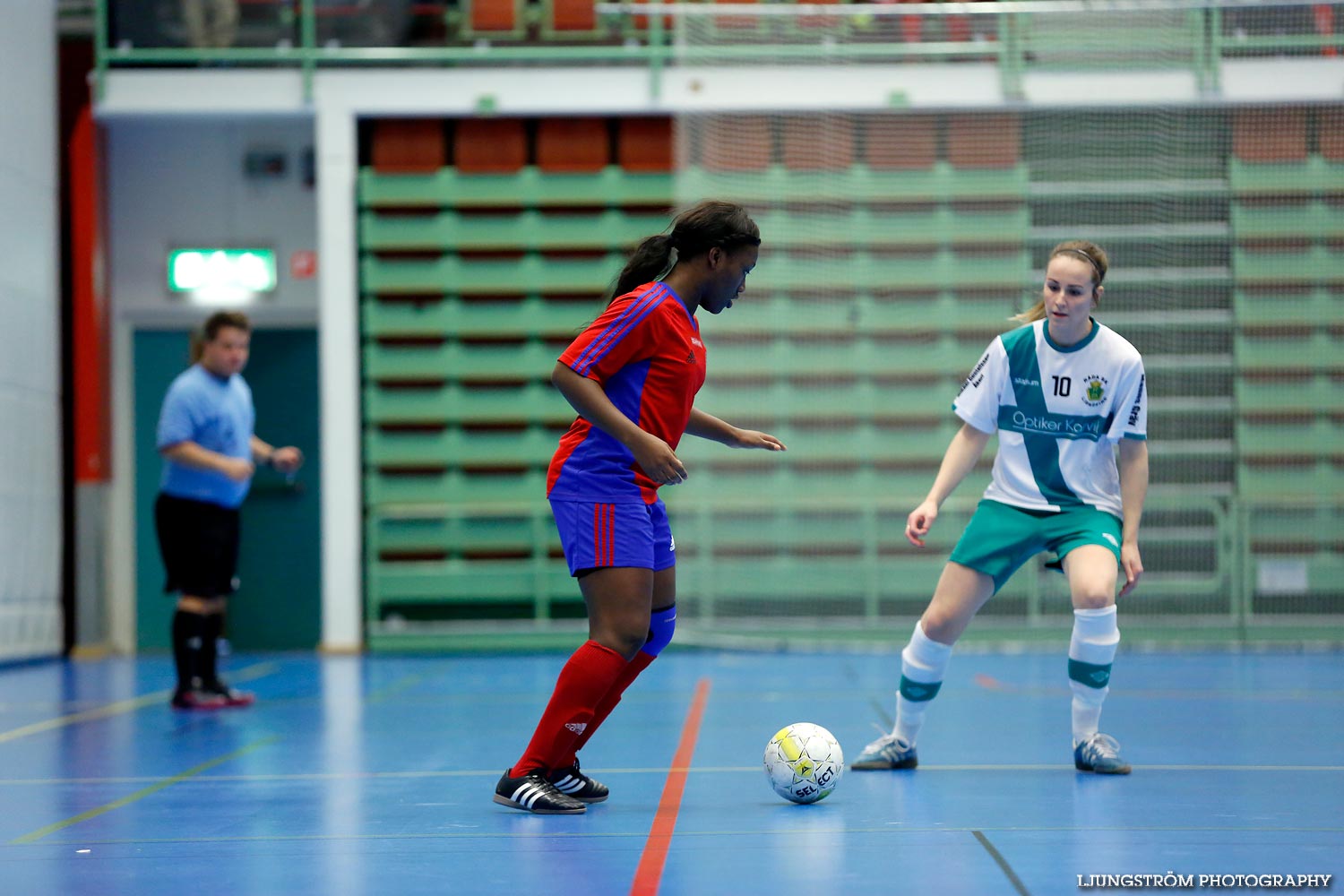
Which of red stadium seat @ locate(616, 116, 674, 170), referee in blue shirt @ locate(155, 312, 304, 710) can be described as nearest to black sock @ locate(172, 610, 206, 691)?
referee in blue shirt @ locate(155, 312, 304, 710)

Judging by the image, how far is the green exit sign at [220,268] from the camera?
37.9 ft

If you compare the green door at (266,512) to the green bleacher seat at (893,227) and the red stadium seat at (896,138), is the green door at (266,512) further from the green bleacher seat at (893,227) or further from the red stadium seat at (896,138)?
the red stadium seat at (896,138)

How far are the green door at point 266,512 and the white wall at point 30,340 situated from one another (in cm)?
76

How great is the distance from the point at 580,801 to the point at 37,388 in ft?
26.8

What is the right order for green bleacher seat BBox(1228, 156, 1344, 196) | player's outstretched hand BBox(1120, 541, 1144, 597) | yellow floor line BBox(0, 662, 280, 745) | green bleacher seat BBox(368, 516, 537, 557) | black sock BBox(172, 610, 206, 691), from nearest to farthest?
1. player's outstretched hand BBox(1120, 541, 1144, 597)
2. yellow floor line BBox(0, 662, 280, 745)
3. black sock BBox(172, 610, 206, 691)
4. green bleacher seat BBox(1228, 156, 1344, 196)
5. green bleacher seat BBox(368, 516, 537, 557)

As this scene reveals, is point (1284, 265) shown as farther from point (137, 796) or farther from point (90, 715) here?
point (137, 796)

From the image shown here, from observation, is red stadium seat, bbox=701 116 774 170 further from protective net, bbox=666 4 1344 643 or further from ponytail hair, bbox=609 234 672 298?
ponytail hair, bbox=609 234 672 298

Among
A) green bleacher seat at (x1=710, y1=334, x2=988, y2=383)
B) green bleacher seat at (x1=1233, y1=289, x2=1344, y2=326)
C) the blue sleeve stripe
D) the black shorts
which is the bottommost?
the black shorts

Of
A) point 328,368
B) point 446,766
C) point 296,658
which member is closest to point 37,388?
point 328,368

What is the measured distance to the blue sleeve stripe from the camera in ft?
12.1

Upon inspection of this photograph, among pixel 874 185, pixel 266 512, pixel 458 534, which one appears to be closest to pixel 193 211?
pixel 266 512

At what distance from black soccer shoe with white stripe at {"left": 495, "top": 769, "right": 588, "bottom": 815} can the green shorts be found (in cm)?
152

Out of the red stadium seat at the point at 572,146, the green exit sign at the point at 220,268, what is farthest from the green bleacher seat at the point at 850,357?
the green exit sign at the point at 220,268

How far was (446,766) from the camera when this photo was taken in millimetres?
4832
